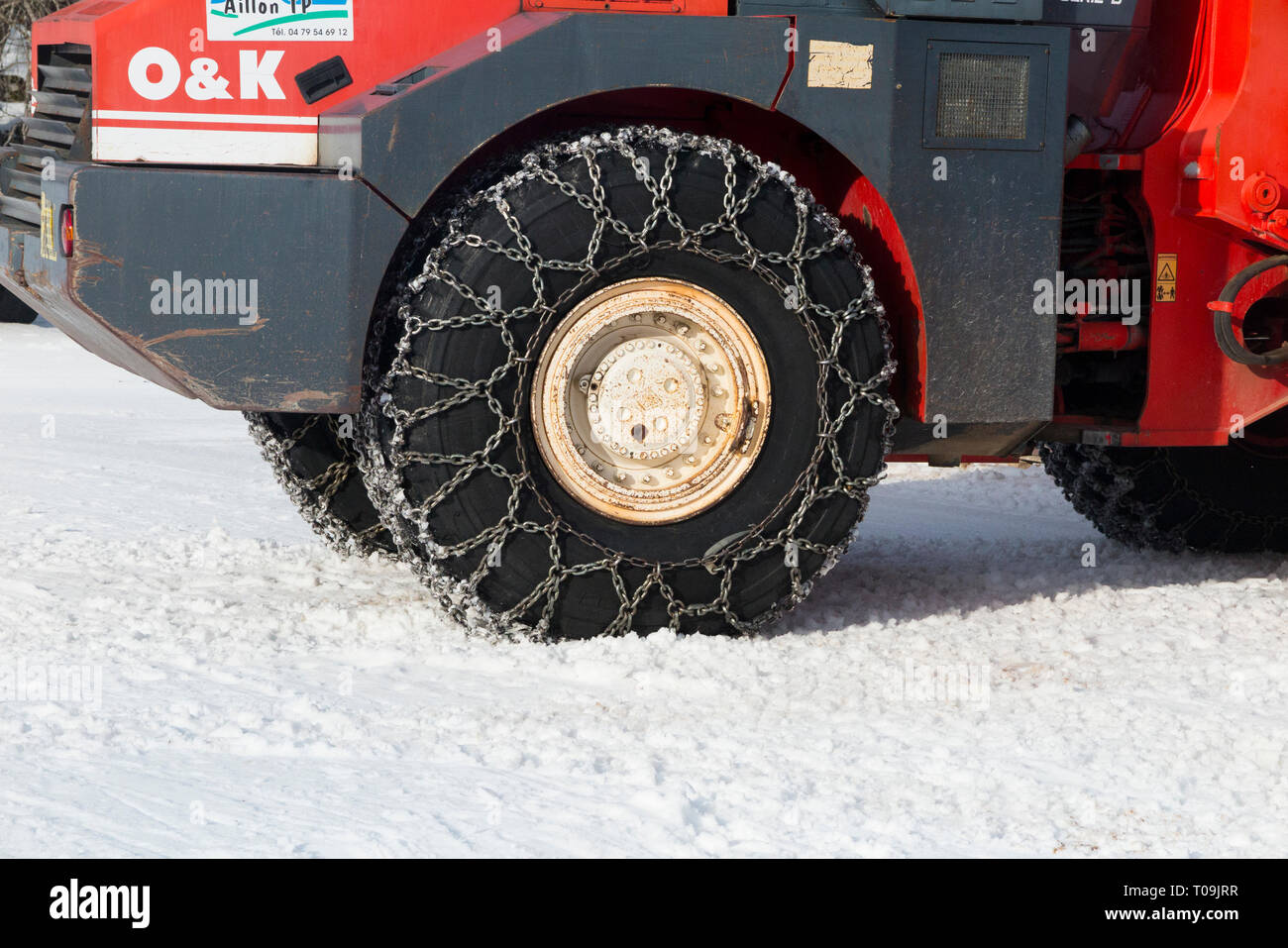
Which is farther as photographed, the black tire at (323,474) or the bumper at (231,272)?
the black tire at (323,474)

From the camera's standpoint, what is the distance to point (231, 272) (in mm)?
3863

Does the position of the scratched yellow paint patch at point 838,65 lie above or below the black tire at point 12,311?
above

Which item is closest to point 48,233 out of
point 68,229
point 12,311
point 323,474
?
point 68,229

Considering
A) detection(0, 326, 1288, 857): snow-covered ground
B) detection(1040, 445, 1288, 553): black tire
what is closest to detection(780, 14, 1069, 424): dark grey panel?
detection(0, 326, 1288, 857): snow-covered ground

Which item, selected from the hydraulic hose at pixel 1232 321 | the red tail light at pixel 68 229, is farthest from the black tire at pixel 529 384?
the hydraulic hose at pixel 1232 321

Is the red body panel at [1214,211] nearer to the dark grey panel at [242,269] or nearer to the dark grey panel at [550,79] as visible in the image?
the dark grey panel at [550,79]

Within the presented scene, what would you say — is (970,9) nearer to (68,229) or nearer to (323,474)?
(68,229)

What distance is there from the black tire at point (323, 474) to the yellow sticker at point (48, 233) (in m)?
1.15

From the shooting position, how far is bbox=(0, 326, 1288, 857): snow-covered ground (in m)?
2.89

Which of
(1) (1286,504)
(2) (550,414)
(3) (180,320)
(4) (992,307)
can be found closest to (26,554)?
(3) (180,320)

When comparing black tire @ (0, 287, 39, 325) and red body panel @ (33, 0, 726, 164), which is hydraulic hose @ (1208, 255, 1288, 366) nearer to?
red body panel @ (33, 0, 726, 164)

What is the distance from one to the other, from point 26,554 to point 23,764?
7.52 ft

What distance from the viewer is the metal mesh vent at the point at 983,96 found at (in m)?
4.21

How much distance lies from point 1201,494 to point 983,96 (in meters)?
2.11
